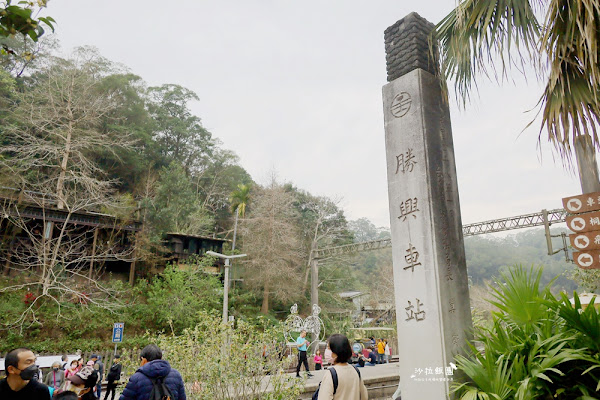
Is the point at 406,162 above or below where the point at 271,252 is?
below

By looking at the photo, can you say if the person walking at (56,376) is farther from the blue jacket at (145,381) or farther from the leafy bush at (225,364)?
the blue jacket at (145,381)

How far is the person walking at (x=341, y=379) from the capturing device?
114 inches

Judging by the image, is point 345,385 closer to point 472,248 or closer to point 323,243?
point 323,243

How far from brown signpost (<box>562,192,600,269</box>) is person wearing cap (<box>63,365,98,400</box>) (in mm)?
5686

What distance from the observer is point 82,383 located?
9.46 feet

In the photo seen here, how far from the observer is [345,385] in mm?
2924

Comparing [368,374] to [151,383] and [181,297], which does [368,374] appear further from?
[181,297]

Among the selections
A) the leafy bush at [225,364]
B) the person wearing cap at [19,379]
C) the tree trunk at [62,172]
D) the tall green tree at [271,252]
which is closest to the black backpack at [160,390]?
the person wearing cap at [19,379]

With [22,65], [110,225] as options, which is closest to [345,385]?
[110,225]

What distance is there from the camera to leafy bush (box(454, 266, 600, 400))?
3389 millimetres

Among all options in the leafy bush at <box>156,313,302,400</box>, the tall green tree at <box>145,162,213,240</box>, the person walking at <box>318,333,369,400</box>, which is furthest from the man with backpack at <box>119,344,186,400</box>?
the tall green tree at <box>145,162,213,240</box>

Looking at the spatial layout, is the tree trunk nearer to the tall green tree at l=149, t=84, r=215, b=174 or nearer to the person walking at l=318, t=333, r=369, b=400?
the tall green tree at l=149, t=84, r=215, b=174

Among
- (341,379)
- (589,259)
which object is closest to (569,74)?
(589,259)

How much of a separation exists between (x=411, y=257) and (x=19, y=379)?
4500 millimetres
